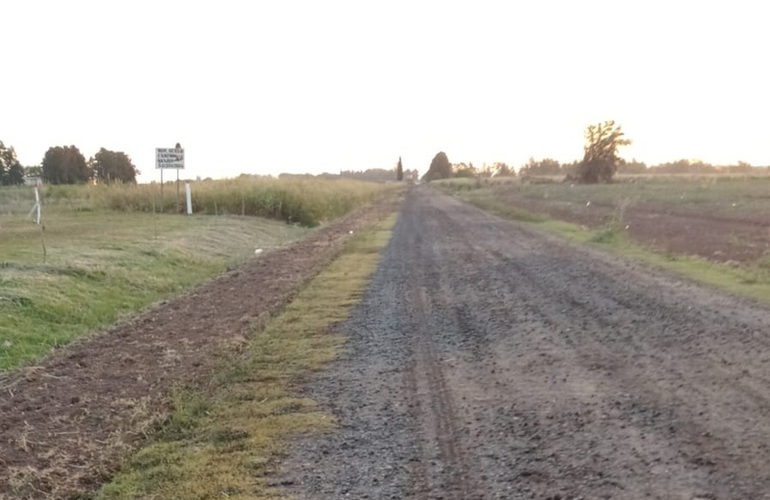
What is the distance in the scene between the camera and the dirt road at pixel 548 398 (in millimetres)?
4352

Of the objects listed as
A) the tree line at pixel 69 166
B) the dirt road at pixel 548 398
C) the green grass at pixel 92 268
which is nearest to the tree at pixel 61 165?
the tree line at pixel 69 166

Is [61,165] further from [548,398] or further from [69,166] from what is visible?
[548,398]

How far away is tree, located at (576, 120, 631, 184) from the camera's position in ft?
286

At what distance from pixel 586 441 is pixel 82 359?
5.69 m

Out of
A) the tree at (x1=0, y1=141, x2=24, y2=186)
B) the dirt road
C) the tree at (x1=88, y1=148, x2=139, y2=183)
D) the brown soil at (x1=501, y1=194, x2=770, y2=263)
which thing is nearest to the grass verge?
the brown soil at (x1=501, y1=194, x2=770, y2=263)

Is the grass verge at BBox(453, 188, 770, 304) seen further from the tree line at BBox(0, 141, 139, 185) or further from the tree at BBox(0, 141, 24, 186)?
the tree at BBox(0, 141, 24, 186)

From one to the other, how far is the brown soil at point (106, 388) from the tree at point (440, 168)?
151 m

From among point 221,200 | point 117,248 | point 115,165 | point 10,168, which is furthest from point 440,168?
point 117,248

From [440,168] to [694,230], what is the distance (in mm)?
141154

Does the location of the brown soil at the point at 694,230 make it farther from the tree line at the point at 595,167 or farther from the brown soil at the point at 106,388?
the tree line at the point at 595,167

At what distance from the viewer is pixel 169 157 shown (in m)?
24.9

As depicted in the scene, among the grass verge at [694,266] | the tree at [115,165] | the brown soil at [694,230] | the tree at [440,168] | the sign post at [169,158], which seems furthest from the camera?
the tree at [440,168]

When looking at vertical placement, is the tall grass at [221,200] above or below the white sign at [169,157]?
below

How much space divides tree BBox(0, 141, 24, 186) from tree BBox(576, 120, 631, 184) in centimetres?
6179
